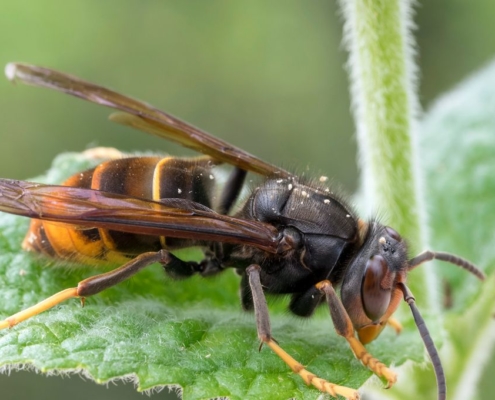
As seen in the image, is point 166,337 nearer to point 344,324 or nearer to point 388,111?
point 344,324

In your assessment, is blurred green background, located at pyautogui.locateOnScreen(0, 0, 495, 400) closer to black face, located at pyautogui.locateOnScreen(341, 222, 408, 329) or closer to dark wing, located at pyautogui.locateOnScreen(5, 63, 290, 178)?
dark wing, located at pyautogui.locateOnScreen(5, 63, 290, 178)

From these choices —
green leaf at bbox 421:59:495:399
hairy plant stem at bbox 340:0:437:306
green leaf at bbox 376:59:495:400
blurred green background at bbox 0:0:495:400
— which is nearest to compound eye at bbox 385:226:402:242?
hairy plant stem at bbox 340:0:437:306

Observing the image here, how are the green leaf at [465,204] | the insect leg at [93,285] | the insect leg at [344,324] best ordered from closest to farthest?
the insect leg at [93,285] < the insect leg at [344,324] < the green leaf at [465,204]

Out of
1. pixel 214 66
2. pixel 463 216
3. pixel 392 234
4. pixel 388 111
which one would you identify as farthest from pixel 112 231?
pixel 214 66

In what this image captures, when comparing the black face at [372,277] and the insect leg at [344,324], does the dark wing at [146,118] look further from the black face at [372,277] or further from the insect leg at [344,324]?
the insect leg at [344,324]

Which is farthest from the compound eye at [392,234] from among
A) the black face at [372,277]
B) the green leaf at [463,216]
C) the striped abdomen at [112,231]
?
the striped abdomen at [112,231]

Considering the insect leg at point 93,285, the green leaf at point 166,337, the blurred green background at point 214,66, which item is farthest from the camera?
the blurred green background at point 214,66
